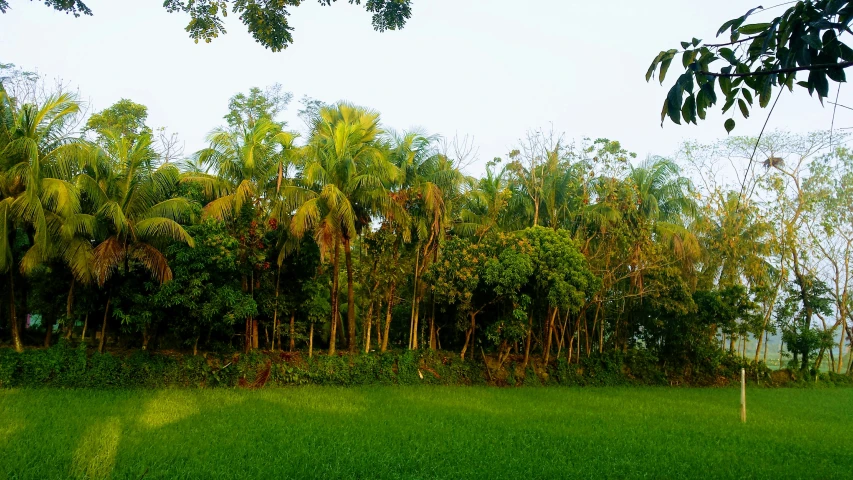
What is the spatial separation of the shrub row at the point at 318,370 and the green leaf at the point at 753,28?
44.9 feet

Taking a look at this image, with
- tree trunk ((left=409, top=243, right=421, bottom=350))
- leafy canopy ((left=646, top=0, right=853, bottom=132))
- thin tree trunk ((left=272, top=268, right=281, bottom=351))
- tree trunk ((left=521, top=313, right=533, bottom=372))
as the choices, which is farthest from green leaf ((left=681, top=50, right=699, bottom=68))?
tree trunk ((left=521, top=313, right=533, bottom=372))

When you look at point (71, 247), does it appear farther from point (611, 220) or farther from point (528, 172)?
point (611, 220)

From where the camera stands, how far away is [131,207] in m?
13.6

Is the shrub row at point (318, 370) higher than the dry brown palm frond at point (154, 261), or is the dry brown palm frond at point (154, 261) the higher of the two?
the dry brown palm frond at point (154, 261)

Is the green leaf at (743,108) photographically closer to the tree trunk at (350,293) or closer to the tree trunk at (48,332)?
the tree trunk at (350,293)

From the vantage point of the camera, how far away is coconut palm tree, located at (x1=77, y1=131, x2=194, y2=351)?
1298 centimetres

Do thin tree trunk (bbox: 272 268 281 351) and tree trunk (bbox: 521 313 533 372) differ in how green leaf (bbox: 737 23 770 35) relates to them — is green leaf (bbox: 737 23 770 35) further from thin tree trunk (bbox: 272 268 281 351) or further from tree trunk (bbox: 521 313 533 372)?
tree trunk (bbox: 521 313 533 372)

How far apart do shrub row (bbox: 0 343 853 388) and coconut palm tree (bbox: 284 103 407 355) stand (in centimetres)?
143

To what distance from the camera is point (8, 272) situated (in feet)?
42.7

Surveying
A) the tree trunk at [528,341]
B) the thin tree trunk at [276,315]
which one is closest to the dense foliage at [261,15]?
the thin tree trunk at [276,315]

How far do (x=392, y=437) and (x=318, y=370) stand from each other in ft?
21.1

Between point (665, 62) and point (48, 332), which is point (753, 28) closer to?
point (665, 62)

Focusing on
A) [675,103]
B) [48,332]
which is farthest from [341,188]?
[675,103]

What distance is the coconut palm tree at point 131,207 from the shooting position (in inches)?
511
